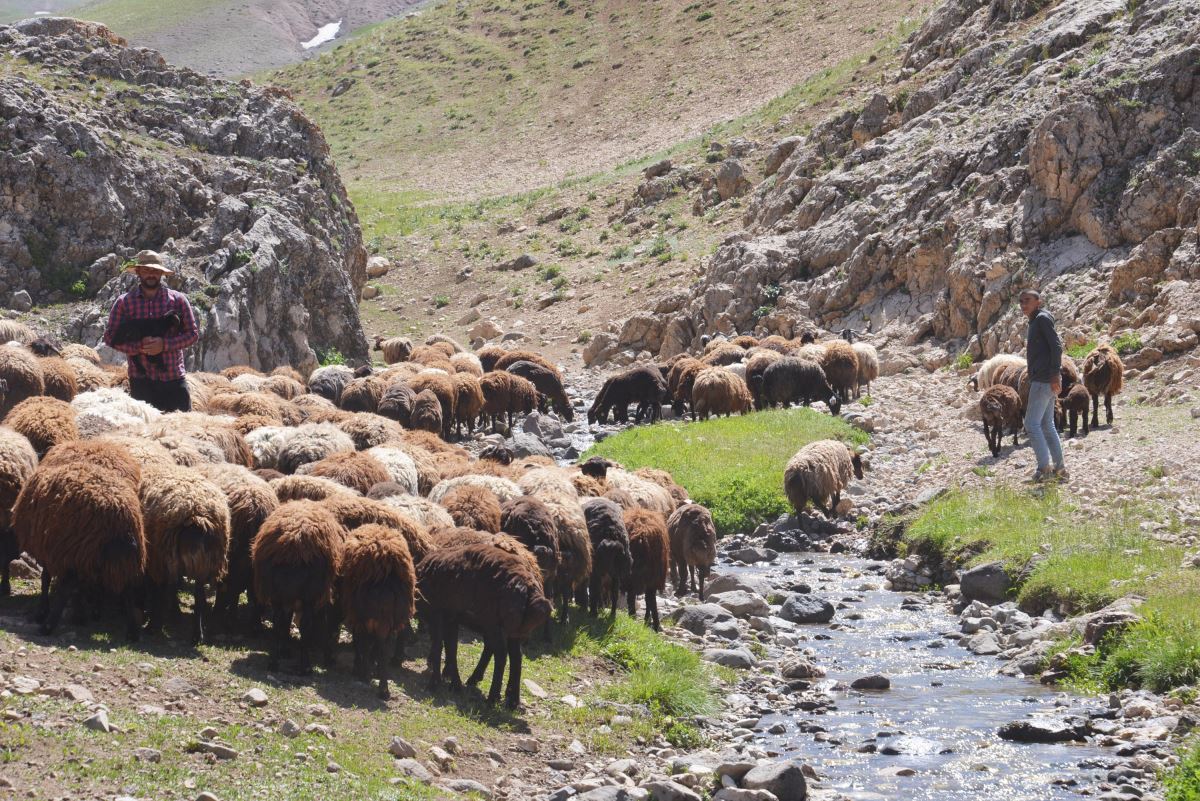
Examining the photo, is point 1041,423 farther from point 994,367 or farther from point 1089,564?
point 994,367

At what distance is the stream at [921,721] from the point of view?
8.20 m

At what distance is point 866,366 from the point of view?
2633cm

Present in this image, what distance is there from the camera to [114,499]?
28.0 feet

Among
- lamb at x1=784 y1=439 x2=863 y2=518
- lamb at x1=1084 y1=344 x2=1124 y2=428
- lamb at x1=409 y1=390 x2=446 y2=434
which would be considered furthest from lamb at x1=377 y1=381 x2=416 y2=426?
lamb at x1=1084 y1=344 x2=1124 y2=428

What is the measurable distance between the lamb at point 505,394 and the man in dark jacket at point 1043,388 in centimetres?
1202

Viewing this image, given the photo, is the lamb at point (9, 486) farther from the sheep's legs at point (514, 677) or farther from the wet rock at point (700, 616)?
the wet rock at point (700, 616)

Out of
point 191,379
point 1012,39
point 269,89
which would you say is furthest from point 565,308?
point 191,379

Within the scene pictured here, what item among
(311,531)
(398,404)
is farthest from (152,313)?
(398,404)

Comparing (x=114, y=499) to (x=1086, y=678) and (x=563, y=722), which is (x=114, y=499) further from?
(x=1086, y=678)

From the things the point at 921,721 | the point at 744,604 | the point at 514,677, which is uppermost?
the point at 514,677

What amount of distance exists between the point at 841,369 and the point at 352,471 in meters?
15.4

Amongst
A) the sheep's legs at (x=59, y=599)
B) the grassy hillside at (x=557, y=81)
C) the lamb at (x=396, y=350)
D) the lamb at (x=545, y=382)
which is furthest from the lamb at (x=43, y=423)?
the grassy hillside at (x=557, y=81)

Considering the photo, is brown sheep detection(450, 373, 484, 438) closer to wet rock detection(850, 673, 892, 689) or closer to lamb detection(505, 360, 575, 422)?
lamb detection(505, 360, 575, 422)

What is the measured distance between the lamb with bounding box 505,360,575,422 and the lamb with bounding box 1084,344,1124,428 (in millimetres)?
12227
